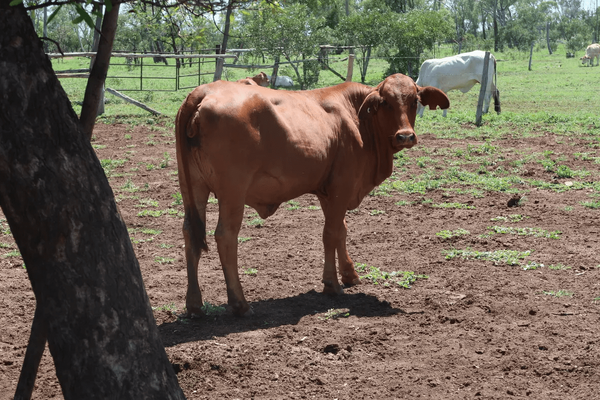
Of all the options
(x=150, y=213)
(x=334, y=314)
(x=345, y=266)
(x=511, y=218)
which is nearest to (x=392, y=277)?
(x=345, y=266)

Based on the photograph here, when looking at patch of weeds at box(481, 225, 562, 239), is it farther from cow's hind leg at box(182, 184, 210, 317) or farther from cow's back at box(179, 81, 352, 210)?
cow's hind leg at box(182, 184, 210, 317)

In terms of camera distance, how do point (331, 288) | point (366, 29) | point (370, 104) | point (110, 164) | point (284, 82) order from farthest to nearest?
point (284, 82) < point (366, 29) < point (110, 164) < point (370, 104) < point (331, 288)

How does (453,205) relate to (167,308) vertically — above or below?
above

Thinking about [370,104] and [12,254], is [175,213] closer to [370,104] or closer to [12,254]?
[12,254]

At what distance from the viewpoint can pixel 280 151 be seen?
Answer: 541 centimetres

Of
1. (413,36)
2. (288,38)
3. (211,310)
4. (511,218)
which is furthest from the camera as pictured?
(413,36)

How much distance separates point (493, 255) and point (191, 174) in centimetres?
324

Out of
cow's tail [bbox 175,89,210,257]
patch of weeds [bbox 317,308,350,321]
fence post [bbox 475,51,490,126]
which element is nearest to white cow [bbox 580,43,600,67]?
fence post [bbox 475,51,490,126]

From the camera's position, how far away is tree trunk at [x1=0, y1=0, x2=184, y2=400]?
2834 mm

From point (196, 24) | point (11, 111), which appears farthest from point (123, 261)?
point (196, 24)

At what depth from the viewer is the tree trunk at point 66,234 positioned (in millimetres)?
2834

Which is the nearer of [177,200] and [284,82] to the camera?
[177,200]

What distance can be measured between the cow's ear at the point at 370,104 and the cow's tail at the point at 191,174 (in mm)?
1626

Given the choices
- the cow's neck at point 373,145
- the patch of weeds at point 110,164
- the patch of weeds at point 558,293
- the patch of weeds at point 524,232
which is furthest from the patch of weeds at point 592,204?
the patch of weeds at point 110,164
